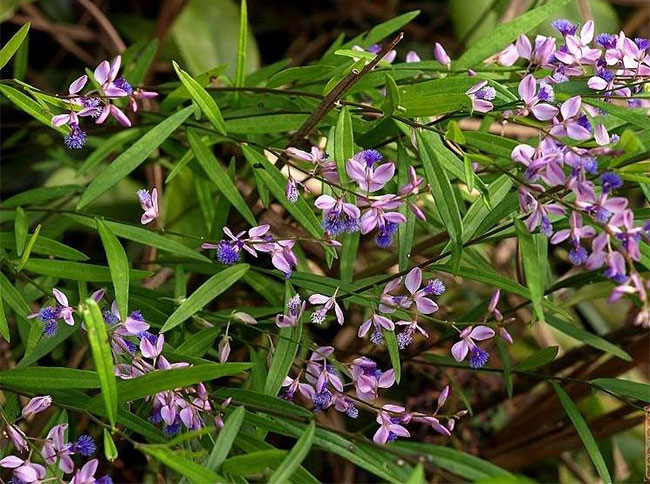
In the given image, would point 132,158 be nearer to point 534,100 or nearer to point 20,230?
point 20,230

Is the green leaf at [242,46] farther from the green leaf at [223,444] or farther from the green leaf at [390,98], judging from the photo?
the green leaf at [223,444]

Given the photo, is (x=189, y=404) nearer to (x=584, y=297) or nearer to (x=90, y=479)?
(x=90, y=479)

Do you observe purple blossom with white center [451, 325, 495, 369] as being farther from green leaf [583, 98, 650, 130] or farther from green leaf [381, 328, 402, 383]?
green leaf [583, 98, 650, 130]

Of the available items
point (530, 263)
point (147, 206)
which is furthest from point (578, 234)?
point (147, 206)

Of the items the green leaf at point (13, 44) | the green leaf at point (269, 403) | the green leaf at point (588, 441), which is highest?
the green leaf at point (13, 44)

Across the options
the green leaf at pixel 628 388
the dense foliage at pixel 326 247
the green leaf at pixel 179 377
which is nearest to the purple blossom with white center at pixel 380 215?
the dense foliage at pixel 326 247
